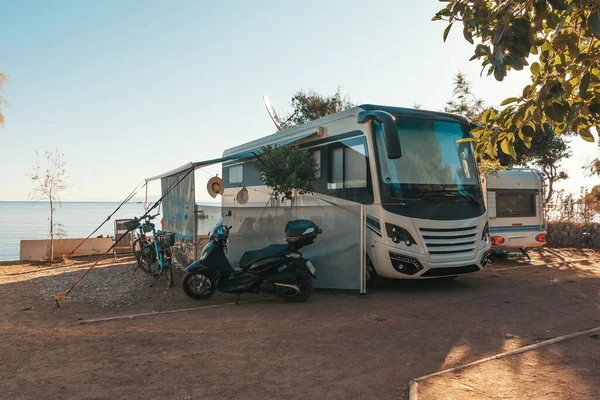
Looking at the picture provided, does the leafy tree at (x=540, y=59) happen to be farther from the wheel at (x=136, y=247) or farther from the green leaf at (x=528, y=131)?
the wheel at (x=136, y=247)

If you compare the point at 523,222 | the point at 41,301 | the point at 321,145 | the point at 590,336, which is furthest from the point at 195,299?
the point at 523,222

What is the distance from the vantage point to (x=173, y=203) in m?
10.8

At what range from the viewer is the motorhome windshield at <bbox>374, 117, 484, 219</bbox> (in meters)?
7.52

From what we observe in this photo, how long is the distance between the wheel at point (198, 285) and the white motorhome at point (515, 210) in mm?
6899

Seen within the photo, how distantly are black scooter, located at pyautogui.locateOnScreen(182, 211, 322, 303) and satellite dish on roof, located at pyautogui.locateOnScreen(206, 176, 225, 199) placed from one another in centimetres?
200

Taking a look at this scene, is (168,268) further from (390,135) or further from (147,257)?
(390,135)

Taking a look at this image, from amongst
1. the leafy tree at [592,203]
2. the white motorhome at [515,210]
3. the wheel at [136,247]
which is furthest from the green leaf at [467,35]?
the leafy tree at [592,203]

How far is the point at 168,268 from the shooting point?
29.1ft

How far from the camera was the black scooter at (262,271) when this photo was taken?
7156 mm

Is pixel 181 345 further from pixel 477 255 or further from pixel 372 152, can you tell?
pixel 477 255

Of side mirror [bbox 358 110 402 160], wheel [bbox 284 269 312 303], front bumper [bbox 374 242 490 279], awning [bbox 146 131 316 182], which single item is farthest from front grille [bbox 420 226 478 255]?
awning [bbox 146 131 316 182]

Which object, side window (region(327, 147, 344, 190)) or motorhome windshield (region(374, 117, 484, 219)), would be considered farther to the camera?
side window (region(327, 147, 344, 190))

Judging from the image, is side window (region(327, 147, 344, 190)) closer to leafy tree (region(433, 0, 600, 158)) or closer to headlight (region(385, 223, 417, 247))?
headlight (region(385, 223, 417, 247))

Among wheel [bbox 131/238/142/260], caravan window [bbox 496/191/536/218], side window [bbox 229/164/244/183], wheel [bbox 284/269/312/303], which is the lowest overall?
wheel [bbox 284/269/312/303]
